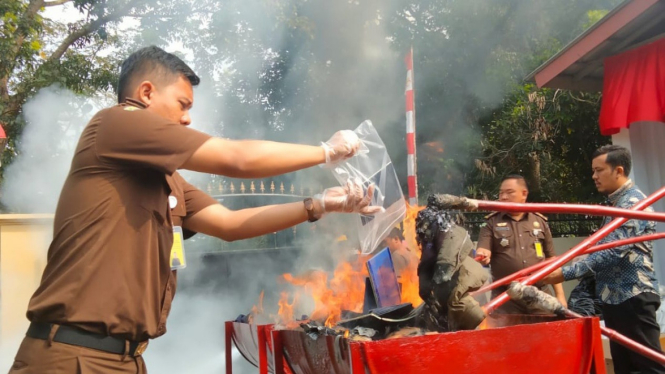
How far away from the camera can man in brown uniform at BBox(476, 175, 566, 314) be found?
4.33 m

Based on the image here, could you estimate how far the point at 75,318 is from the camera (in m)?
1.53

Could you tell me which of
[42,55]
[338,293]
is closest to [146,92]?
[338,293]

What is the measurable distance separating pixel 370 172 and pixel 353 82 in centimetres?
699

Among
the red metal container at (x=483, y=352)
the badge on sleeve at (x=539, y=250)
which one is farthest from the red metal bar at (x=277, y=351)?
the badge on sleeve at (x=539, y=250)

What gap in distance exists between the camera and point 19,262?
5.67 m

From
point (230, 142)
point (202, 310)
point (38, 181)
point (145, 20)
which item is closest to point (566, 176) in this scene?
point (202, 310)

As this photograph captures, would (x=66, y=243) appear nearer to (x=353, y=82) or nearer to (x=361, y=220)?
(x=361, y=220)

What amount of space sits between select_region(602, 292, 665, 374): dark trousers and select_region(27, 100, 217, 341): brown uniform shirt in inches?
113

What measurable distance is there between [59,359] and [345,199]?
1.00m

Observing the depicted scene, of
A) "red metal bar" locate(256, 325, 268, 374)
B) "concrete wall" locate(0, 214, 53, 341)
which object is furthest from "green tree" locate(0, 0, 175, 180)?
"red metal bar" locate(256, 325, 268, 374)

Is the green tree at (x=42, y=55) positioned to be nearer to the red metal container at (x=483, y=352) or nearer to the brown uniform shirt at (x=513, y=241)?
the brown uniform shirt at (x=513, y=241)

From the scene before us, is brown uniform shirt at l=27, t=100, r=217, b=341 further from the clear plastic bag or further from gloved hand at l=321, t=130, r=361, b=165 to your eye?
the clear plastic bag

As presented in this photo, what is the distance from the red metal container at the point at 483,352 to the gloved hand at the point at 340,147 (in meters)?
0.58

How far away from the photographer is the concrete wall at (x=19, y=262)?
18.2 ft
